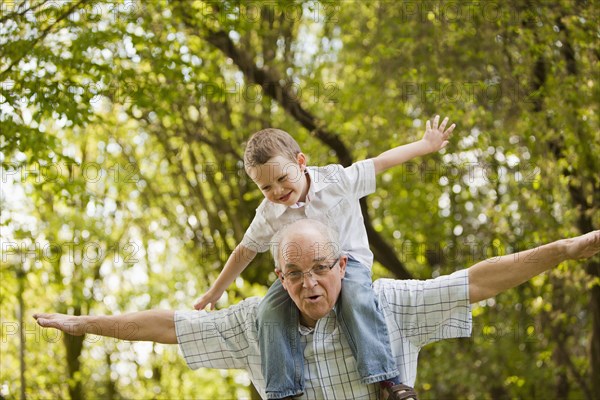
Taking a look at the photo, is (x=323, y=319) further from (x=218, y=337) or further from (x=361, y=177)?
(x=361, y=177)

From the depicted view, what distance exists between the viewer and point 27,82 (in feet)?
19.4

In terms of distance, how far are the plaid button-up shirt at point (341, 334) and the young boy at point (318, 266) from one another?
0.07 m

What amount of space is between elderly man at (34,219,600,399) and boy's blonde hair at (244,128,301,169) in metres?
0.48

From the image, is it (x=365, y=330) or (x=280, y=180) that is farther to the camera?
(x=280, y=180)

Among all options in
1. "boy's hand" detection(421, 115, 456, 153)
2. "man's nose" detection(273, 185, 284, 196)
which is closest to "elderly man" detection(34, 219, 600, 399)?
"man's nose" detection(273, 185, 284, 196)

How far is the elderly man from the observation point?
11.0 ft

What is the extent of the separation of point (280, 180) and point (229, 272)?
57cm

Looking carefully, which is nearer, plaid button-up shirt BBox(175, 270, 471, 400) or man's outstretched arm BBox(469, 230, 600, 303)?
man's outstretched arm BBox(469, 230, 600, 303)

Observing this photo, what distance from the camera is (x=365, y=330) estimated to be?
130 inches

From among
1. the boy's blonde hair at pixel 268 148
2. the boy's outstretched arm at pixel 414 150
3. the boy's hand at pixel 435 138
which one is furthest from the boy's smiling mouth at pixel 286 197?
the boy's hand at pixel 435 138

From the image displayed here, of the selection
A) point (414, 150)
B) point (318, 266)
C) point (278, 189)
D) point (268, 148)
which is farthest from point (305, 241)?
point (414, 150)

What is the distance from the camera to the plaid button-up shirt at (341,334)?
3.39 m

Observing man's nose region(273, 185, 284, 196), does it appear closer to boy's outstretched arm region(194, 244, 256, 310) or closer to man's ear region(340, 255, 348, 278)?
boy's outstretched arm region(194, 244, 256, 310)

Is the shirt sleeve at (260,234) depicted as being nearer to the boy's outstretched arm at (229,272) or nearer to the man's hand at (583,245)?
the boy's outstretched arm at (229,272)
